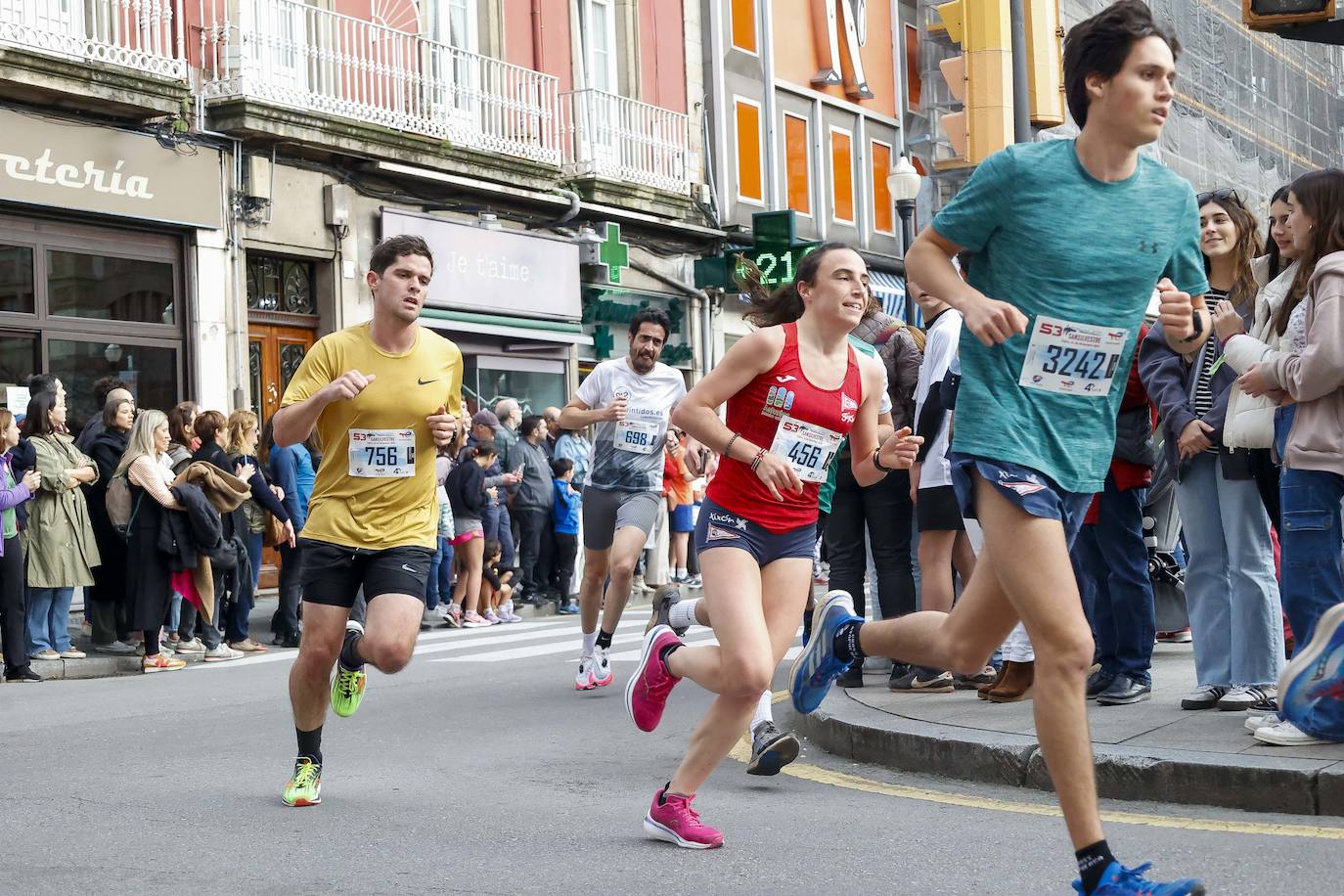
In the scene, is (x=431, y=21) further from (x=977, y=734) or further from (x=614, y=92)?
(x=977, y=734)

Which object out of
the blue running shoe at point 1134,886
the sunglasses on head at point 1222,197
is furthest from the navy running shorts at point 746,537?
the sunglasses on head at point 1222,197

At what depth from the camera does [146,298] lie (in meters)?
18.3

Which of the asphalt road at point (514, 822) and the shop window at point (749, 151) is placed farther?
the shop window at point (749, 151)

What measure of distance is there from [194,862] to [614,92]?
69.8 ft

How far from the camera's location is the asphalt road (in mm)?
4918

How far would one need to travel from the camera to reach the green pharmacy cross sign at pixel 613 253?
2506 centimetres

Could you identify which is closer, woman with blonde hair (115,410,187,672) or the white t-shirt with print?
the white t-shirt with print

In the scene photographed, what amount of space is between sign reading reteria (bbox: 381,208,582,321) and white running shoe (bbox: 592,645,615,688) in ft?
38.9

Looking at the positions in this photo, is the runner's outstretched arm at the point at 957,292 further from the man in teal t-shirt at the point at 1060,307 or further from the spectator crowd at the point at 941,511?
the spectator crowd at the point at 941,511

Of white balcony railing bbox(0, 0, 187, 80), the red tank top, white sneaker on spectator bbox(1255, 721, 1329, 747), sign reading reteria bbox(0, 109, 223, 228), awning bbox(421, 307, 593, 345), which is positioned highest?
white balcony railing bbox(0, 0, 187, 80)

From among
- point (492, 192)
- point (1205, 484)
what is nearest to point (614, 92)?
point (492, 192)

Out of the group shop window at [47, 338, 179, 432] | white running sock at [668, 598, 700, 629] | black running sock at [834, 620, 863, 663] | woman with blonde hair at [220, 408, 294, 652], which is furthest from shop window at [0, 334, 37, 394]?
black running sock at [834, 620, 863, 663]

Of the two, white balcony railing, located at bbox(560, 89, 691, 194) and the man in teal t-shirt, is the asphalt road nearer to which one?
the man in teal t-shirt

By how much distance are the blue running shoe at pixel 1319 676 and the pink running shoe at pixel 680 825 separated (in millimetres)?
1737
